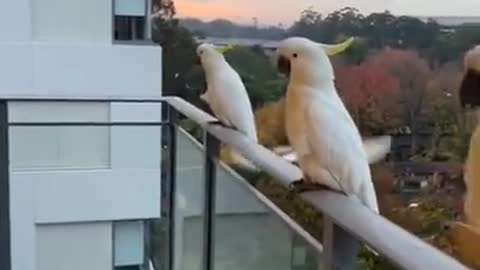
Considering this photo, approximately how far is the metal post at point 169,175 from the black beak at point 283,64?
1405 mm

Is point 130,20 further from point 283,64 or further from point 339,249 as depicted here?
point 339,249

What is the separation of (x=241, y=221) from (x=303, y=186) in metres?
0.69

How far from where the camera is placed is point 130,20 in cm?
401

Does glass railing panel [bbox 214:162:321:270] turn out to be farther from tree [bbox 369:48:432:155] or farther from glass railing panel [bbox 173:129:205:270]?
tree [bbox 369:48:432:155]

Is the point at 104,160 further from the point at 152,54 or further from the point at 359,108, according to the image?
the point at 359,108

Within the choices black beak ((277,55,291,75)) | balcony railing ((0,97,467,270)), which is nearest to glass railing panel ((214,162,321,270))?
balcony railing ((0,97,467,270))

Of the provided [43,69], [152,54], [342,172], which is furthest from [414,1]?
[43,69]

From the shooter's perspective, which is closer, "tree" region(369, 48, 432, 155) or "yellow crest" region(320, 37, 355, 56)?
"yellow crest" region(320, 37, 355, 56)

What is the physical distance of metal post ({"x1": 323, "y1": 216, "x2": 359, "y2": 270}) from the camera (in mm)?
1095

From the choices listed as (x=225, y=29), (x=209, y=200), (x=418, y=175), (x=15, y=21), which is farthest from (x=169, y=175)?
(x=418, y=175)

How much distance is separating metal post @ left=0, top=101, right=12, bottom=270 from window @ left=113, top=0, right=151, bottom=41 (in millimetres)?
1241

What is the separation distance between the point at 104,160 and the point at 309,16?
1.50 m

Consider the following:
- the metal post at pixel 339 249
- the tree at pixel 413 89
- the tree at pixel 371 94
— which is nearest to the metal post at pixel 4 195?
the tree at pixel 371 94

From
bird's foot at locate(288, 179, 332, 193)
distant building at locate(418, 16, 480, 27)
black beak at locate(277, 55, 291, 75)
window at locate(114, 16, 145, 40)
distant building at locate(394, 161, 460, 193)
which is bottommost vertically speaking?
distant building at locate(394, 161, 460, 193)
